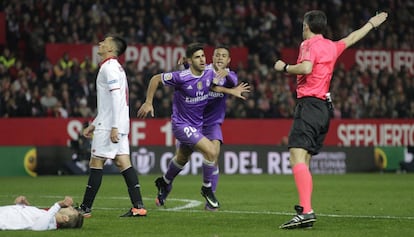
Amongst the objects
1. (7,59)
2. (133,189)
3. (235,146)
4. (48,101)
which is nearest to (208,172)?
(133,189)

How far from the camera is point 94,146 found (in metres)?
12.4

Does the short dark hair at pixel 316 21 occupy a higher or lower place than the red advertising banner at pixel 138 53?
lower

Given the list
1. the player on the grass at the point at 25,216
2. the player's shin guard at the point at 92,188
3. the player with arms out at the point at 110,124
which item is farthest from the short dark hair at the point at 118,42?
the player on the grass at the point at 25,216

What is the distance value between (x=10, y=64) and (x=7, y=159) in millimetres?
3403

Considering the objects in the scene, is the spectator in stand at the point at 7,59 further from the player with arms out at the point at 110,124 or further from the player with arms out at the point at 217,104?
the player with arms out at the point at 110,124

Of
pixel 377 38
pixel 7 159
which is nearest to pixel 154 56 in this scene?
pixel 7 159

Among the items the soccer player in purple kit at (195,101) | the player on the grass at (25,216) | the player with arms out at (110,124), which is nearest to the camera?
the player on the grass at (25,216)

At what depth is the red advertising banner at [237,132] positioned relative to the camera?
90.6 ft

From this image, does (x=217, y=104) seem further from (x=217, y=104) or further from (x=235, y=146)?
(x=235, y=146)

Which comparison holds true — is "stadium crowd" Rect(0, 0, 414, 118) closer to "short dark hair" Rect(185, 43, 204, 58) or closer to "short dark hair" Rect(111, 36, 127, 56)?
"short dark hair" Rect(185, 43, 204, 58)

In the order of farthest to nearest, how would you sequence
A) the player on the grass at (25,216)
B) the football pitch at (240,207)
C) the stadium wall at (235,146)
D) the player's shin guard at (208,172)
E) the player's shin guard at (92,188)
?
the stadium wall at (235,146), the player's shin guard at (208,172), the player's shin guard at (92,188), the football pitch at (240,207), the player on the grass at (25,216)

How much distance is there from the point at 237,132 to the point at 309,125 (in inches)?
760

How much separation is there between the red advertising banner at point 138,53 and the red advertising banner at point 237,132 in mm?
2767

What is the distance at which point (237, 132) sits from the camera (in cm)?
3023
